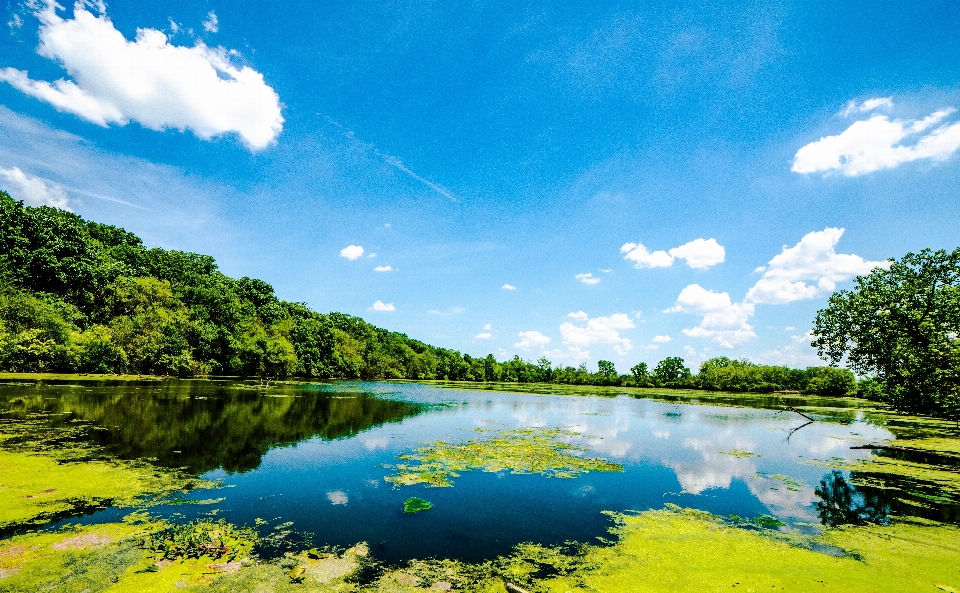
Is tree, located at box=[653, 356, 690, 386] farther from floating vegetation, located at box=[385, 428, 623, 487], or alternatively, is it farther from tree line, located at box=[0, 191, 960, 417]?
floating vegetation, located at box=[385, 428, 623, 487]

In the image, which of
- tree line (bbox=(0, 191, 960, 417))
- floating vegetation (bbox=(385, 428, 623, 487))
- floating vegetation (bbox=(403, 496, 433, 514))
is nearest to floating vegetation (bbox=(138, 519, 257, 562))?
floating vegetation (bbox=(403, 496, 433, 514))

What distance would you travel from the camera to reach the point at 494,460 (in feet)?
53.4

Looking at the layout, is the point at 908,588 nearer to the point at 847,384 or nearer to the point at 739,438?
the point at 739,438

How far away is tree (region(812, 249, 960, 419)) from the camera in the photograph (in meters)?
24.7

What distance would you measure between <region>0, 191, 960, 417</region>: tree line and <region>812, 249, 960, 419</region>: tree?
82 mm

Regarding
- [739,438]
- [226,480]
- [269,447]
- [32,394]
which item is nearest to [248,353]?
[32,394]


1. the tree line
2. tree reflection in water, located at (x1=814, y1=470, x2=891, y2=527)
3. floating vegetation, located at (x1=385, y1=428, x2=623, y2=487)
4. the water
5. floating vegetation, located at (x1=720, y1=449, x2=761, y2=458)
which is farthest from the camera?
the tree line

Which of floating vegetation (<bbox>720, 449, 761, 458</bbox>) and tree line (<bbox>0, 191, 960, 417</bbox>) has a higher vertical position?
tree line (<bbox>0, 191, 960, 417</bbox>)

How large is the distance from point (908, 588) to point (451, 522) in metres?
8.44

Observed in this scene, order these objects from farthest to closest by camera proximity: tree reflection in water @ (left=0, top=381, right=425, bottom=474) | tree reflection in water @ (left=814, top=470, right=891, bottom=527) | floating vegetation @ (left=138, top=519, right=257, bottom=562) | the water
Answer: tree reflection in water @ (left=0, top=381, right=425, bottom=474) < tree reflection in water @ (left=814, top=470, right=891, bottom=527) < the water < floating vegetation @ (left=138, top=519, right=257, bottom=562)

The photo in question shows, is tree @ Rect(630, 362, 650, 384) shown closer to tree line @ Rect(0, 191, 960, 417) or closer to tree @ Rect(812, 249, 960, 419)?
tree line @ Rect(0, 191, 960, 417)

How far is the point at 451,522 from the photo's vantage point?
30.9ft

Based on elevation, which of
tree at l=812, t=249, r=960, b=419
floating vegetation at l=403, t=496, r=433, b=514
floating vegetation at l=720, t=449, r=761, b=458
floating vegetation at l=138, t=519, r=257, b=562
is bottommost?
floating vegetation at l=720, t=449, r=761, b=458

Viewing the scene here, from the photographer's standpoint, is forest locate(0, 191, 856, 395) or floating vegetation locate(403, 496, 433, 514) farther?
forest locate(0, 191, 856, 395)
